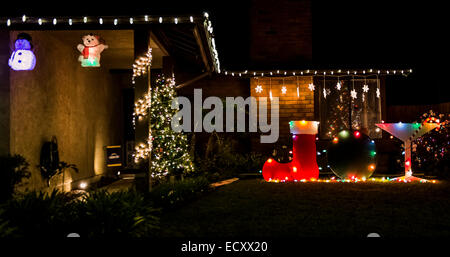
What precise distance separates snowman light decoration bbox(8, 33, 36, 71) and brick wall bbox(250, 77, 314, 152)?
722 centimetres

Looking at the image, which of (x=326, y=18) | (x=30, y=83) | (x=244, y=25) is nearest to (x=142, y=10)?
(x=30, y=83)

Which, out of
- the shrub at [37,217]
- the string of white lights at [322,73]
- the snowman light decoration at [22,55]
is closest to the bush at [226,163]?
the string of white lights at [322,73]

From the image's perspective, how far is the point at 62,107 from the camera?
32.0 ft

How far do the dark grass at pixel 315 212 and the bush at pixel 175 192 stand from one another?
165mm

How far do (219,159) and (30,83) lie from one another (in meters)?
5.33

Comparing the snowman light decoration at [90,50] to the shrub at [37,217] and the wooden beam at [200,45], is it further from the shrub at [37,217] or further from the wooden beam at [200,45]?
the shrub at [37,217]

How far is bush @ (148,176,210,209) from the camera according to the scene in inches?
259

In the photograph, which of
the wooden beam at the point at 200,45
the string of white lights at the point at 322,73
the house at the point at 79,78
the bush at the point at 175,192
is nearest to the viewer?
the bush at the point at 175,192

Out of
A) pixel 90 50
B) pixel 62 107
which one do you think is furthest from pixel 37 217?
A: pixel 62 107

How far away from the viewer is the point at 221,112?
43.0 ft

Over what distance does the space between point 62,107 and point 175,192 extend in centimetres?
443

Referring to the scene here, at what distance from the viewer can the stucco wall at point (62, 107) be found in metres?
7.84

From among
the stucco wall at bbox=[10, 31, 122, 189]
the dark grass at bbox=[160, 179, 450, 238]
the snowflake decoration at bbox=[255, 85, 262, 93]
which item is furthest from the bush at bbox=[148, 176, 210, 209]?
the snowflake decoration at bbox=[255, 85, 262, 93]
